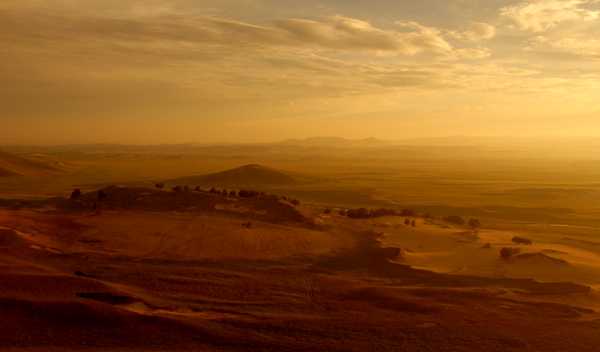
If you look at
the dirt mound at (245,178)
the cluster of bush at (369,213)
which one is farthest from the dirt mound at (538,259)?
the dirt mound at (245,178)

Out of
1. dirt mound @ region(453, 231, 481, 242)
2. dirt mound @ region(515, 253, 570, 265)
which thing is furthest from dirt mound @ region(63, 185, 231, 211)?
dirt mound @ region(515, 253, 570, 265)

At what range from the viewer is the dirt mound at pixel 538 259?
18375 mm

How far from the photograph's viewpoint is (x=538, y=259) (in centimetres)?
1878

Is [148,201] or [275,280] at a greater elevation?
[148,201]

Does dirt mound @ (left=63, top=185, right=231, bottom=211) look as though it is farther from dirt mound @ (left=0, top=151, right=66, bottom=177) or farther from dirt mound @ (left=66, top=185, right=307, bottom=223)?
dirt mound @ (left=0, top=151, right=66, bottom=177)

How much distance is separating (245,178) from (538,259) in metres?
51.7

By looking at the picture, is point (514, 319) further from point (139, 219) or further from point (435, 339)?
point (139, 219)

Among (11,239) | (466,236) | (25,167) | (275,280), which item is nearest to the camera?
(275,280)

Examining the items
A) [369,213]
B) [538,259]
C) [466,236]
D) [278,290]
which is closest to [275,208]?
[369,213]

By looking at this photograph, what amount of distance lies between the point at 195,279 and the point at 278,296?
3.38m

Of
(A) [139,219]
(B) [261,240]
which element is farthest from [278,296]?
(A) [139,219]

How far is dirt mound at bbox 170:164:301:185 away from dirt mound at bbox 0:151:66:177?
2405 cm

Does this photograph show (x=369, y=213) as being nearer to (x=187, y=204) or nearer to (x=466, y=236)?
(x=466, y=236)

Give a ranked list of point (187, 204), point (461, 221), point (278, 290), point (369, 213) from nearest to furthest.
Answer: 1. point (278, 290)
2. point (187, 204)
3. point (461, 221)
4. point (369, 213)
